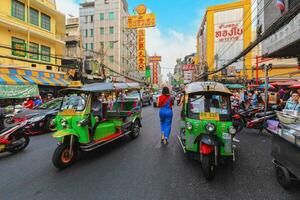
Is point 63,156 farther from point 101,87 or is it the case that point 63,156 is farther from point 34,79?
point 34,79

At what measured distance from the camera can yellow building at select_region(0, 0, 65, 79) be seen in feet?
50.3

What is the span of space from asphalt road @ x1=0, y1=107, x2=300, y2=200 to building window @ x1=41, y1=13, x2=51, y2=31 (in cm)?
1763

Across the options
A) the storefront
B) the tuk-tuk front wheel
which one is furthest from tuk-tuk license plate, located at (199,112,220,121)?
the storefront

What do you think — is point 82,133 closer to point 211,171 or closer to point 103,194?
point 103,194

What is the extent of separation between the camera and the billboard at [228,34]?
4141 cm

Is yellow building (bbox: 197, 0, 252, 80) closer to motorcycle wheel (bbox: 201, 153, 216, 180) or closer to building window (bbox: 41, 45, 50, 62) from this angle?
building window (bbox: 41, 45, 50, 62)

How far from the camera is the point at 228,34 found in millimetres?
42500

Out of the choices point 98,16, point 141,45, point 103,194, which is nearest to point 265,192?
point 103,194

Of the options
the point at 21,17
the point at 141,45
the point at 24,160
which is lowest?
the point at 24,160

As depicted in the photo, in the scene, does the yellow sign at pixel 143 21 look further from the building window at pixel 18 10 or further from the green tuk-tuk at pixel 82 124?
the green tuk-tuk at pixel 82 124

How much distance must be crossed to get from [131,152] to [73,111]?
2083mm

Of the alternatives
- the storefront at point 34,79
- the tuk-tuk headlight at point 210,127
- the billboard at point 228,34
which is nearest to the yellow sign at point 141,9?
the storefront at point 34,79

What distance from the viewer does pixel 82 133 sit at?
4.98 m

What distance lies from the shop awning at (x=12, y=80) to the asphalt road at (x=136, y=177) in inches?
379
